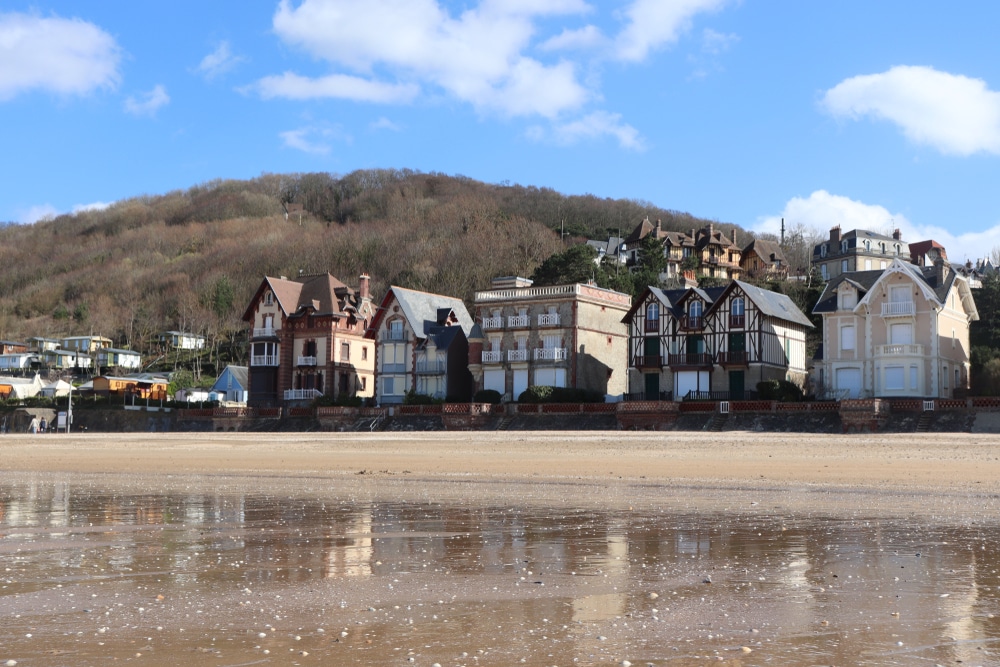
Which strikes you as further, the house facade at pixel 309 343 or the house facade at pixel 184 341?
the house facade at pixel 184 341

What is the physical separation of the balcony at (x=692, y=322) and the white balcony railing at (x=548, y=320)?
6.72m

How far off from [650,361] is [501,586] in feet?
145

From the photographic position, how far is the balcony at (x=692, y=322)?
51.8 metres

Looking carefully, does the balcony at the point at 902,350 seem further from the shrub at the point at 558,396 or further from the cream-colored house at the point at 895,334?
the shrub at the point at 558,396

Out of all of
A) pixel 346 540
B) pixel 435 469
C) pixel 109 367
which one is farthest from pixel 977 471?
pixel 109 367

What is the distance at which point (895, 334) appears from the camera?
151 ft

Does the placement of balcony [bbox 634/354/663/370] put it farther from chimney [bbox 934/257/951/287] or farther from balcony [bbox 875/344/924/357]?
chimney [bbox 934/257/951/287]

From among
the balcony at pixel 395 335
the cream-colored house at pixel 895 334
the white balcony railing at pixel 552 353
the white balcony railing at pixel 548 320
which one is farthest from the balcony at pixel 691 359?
the balcony at pixel 395 335

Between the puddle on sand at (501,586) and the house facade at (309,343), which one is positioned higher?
the house facade at (309,343)

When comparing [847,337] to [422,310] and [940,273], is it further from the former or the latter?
[422,310]

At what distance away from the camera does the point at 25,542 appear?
12500 millimetres

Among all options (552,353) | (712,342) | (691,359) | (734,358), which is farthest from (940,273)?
(552,353)

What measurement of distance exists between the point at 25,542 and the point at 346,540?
13.0ft

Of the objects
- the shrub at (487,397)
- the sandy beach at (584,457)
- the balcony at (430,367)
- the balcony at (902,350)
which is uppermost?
the balcony at (902,350)
